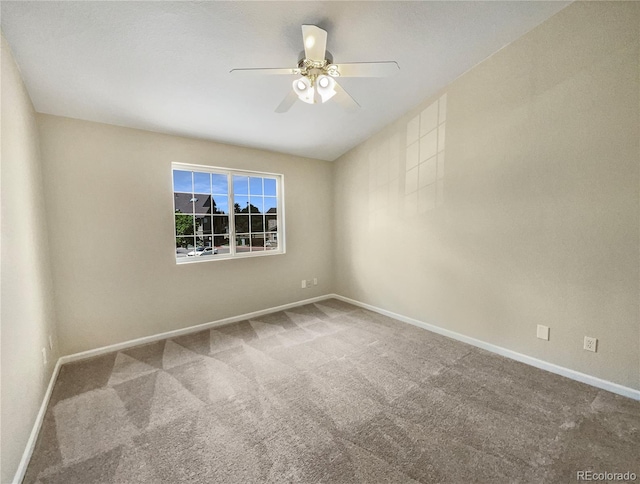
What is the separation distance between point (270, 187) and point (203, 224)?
1.15m

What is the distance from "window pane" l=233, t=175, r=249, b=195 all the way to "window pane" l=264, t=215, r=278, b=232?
50cm

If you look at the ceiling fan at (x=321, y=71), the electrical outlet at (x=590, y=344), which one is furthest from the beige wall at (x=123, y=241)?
the electrical outlet at (x=590, y=344)

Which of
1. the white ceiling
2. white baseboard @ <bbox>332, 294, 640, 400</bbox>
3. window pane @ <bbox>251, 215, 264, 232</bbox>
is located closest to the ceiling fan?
the white ceiling

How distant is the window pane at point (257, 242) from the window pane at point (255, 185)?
64 centimetres

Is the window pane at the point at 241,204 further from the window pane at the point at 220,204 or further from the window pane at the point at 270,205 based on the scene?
the window pane at the point at 270,205

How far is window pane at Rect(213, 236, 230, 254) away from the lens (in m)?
3.51

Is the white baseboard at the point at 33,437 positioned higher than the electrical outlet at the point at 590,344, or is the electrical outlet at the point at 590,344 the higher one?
the electrical outlet at the point at 590,344

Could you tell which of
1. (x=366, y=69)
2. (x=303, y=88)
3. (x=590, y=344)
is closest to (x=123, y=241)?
(x=303, y=88)

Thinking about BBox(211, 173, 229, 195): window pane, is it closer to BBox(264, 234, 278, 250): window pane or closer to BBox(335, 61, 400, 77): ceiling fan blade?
BBox(264, 234, 278, 250): window pane

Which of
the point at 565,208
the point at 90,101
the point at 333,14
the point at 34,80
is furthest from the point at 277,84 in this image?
the point at 565,208

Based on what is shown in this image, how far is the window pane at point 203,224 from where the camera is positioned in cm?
335

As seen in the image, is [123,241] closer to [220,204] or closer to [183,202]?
[183,202]

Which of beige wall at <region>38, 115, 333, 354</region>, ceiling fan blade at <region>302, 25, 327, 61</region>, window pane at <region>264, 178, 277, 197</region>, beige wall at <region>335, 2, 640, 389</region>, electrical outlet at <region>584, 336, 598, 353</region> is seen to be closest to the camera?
ceiling fan blade at <region>302, 25, 327, 61</region>

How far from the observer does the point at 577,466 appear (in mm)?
1412
